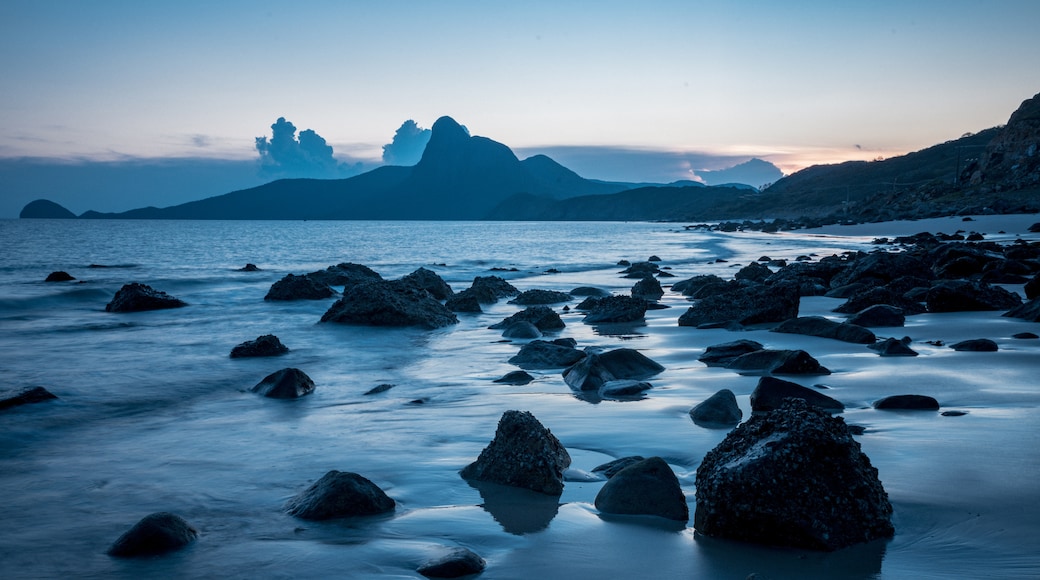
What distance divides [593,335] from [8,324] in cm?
974

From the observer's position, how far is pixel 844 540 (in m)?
2.74

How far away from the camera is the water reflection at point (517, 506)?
320 centimetres

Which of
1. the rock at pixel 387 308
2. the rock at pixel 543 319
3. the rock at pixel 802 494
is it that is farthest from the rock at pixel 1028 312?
the rock at pixel 387 308

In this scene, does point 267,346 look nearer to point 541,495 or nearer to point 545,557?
point 541,495

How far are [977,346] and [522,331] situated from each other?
4846 mm

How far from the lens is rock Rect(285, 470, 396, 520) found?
335 cm

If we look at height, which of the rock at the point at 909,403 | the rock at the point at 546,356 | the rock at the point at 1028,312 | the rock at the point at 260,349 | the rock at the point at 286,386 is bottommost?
the rock at the point at 260,349

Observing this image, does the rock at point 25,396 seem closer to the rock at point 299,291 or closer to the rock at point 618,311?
the rock at point 618,311

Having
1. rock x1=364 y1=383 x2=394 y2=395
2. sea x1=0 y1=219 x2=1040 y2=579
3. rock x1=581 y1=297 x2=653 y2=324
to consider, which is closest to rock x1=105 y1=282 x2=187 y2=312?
sea x1=0 y1=219 x2=1040 y2=579

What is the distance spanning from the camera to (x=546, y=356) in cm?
712

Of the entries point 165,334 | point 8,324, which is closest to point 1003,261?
point 165,334

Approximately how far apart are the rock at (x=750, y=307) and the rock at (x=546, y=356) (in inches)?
99.4

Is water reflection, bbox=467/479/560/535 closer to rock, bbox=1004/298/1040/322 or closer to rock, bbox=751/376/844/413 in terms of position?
rock, bbox=751/376/844/413

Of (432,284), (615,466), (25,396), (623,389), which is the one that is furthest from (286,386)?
(432,284)
